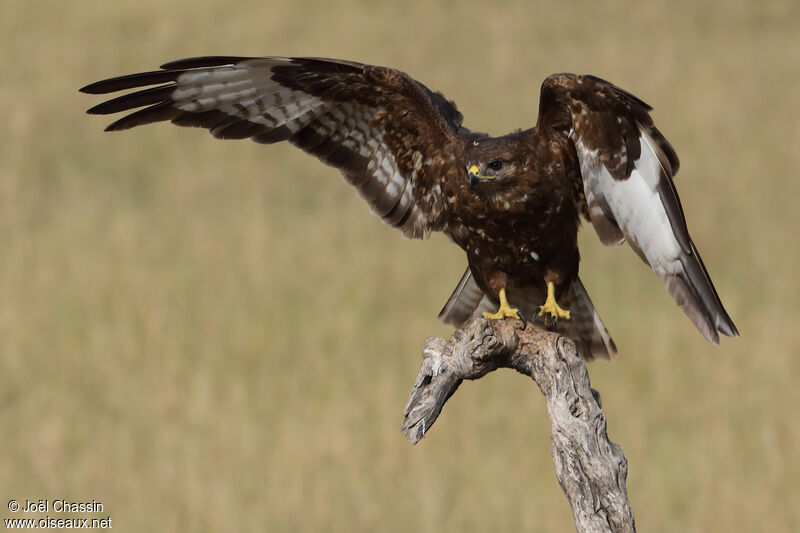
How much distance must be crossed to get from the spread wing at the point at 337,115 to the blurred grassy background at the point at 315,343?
4263 mm

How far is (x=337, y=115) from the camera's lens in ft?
21.6

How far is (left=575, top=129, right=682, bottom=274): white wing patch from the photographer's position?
560 centimetres

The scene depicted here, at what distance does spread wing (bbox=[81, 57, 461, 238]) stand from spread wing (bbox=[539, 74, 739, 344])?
86 centimetres

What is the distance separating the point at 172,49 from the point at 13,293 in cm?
1080

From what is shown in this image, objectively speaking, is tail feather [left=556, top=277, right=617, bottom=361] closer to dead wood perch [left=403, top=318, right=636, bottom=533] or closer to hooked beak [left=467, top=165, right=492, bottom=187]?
hooked beak [left=467, top=165, right=492, bottom=187]

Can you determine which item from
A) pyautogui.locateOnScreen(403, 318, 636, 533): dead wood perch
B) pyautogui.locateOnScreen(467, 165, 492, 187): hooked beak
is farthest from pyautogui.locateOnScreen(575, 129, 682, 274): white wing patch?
pyautogui.locateOnScreen(403, 318, 636, 533): dead wood perch

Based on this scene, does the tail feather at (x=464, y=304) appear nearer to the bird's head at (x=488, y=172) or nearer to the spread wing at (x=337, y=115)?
the spread wing at (x=337, y=115)

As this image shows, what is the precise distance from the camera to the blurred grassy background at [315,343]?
33.9ft

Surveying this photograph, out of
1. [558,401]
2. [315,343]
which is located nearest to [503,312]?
[558,401]

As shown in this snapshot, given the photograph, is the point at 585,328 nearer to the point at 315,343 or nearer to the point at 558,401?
the point at 558,401

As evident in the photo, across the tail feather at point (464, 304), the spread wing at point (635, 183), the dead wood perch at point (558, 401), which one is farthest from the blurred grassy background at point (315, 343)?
the dead wood perch at point (558, 401)

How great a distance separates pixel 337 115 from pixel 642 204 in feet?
5.93

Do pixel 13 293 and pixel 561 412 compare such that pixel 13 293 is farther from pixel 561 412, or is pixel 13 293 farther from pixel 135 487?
pixel 561 412

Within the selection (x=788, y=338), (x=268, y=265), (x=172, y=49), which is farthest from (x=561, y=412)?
(x=172, y=49)
